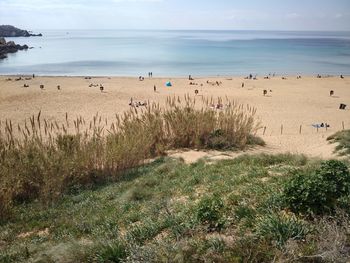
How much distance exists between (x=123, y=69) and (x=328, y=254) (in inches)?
1896

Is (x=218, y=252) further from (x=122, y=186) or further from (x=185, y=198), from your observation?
(x=122, y=186)

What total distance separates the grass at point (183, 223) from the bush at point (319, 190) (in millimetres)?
137

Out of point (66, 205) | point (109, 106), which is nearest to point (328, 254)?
point (66, 205)

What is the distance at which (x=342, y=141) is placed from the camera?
10023 millimetres

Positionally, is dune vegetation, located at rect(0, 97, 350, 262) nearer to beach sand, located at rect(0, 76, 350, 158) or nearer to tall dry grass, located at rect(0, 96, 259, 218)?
tall dry grass, located at rect(0, 96, 259, 218)

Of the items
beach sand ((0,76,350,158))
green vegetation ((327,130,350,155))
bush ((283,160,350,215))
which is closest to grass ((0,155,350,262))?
bush ((283,160,350,215))

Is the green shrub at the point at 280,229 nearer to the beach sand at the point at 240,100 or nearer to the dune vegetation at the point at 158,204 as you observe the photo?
the dune vegetation at the point at 158,204

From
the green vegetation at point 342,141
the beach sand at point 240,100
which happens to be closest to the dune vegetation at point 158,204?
the green vegetation at point 342,141

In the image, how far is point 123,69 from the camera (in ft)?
163

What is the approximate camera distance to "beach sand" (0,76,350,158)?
1553 cm

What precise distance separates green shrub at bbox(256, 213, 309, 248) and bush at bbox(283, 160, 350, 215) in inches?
18.3

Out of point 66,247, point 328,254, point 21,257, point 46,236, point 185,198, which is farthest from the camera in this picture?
point 185,198

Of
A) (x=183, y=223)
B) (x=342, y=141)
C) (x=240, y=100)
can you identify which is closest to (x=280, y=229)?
(x=183, y=223)

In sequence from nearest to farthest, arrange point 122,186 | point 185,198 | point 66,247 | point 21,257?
point 66,247 → point 21,257 → point 185,198 → point 122,186
